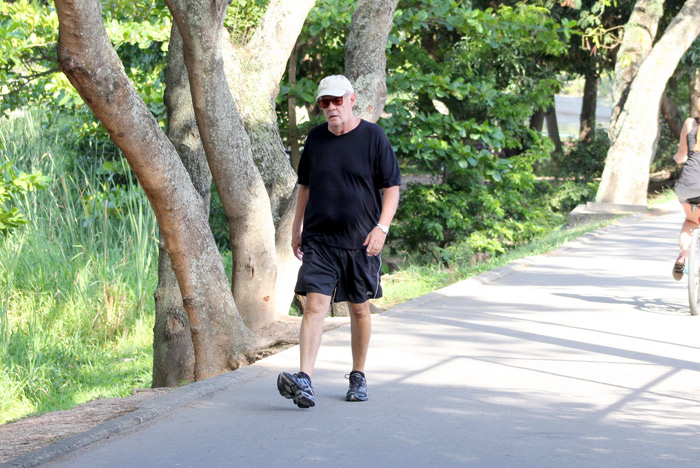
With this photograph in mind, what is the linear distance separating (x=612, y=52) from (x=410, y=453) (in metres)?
25.3

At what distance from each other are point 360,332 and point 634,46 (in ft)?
57.2

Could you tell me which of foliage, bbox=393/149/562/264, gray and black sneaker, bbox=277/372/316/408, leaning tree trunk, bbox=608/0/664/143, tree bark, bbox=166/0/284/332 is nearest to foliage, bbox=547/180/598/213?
leaning tree trunk, bbox=608/0/664/143

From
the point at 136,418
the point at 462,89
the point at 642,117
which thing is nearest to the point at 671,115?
the point at 642,117

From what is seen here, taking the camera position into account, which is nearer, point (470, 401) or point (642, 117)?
point (470, 401)

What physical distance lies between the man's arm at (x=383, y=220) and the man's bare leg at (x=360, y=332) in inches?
15.2

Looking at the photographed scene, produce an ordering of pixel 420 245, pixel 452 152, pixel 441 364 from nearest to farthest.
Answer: pixel 441 364, pixel 452 152, pixel 420 245

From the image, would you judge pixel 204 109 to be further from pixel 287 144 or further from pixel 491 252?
pixel 491 252

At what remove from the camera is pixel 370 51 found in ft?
34.7

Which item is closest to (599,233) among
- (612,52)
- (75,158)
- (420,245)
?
(420,245)

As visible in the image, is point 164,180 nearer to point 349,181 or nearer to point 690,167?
point 349,181

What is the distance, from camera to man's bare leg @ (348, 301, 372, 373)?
243 inches

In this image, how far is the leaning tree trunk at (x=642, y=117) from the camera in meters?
20.1

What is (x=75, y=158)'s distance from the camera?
1705 cm

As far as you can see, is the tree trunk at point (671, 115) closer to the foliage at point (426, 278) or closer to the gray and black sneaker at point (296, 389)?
the foliage at point (426, 278)
